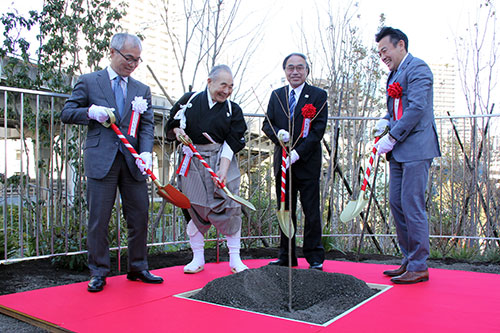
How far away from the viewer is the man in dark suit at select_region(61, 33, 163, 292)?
2.57 metres

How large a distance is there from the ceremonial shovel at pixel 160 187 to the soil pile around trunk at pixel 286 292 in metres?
0.61

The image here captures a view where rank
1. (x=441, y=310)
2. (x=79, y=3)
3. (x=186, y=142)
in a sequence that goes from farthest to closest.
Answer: (x=79, y=3) → (x=186, y=142) → (x=441, y=310)

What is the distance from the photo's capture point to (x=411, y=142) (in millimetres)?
2803

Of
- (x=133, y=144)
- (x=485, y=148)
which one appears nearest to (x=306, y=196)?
(x=133, y=144)

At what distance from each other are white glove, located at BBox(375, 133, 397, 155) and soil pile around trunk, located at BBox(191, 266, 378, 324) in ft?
2.96

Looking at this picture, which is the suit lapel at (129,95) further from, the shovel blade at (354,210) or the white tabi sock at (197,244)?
the shovel blade at (354,210)

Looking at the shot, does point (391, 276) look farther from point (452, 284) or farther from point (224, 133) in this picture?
point (224, 133)

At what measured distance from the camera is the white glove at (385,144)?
2.79 metres

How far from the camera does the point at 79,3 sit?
15.5 ft

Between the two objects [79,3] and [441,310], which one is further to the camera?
[79,3]

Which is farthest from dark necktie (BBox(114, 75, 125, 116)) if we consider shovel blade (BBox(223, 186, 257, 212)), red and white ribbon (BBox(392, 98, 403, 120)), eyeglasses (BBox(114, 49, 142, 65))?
red and white ribbon (BBox(392, 98, 403, 120))

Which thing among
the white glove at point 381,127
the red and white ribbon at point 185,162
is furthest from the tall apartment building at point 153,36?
the white glove at point 381,127

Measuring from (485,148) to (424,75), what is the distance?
195 cm

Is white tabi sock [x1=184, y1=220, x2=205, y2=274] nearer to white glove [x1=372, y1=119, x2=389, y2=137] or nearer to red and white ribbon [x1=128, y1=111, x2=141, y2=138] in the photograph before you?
red and white ribbon [x1=128, y1=111, x2=141, y2=138]
